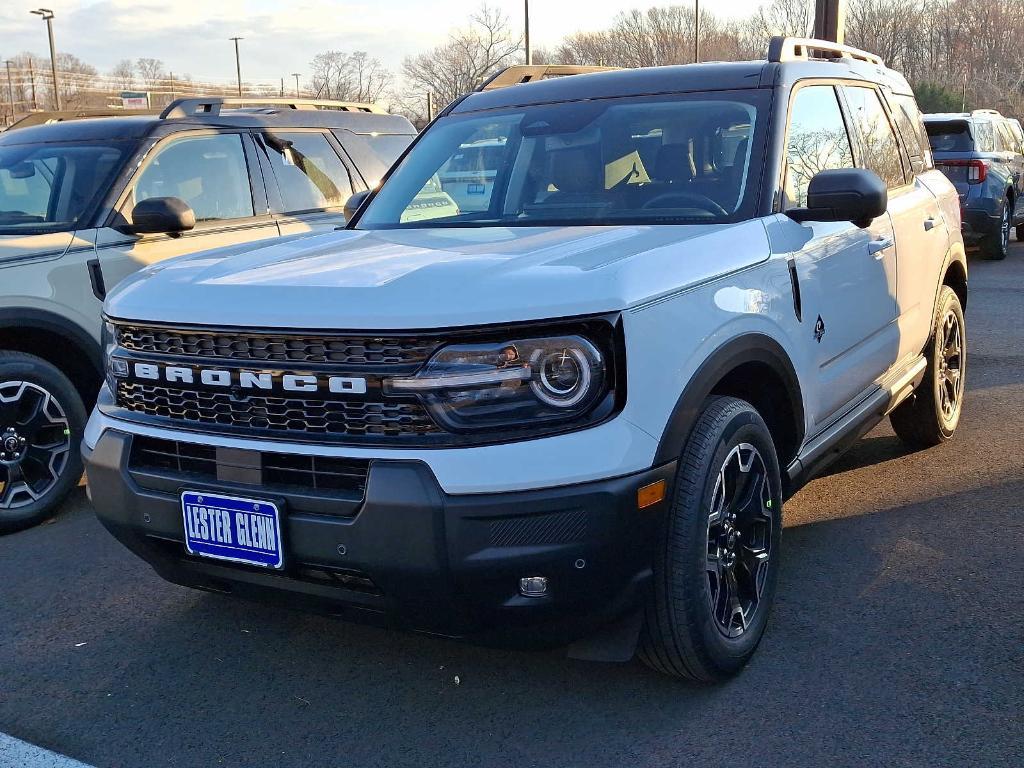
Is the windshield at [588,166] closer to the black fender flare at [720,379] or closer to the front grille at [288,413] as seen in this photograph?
the black fender flare at [720,379]

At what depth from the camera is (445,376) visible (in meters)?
2.62

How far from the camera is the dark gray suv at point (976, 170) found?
13.3m

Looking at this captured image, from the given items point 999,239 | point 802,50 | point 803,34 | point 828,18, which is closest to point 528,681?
point 802,50

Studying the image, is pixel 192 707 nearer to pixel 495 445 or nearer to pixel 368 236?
pixel 495 445

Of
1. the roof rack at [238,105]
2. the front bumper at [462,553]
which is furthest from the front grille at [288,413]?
the roof rack at [238,105]

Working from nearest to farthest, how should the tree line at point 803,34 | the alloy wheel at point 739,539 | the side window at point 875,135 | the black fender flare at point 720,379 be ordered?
the black fender flare at point 720,379, the alloy wheel at point 739,539, the side window at point 875,135, the tree line at point 803,34

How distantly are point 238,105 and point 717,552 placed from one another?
4.75 metres

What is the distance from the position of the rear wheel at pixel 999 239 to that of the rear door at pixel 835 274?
10397 millimetres

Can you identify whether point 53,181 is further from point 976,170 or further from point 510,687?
point 976,170

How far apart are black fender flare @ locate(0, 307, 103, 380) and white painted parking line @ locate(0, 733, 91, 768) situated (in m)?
2.33

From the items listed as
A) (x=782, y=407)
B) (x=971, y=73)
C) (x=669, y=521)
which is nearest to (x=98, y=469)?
(x=669, y=521)

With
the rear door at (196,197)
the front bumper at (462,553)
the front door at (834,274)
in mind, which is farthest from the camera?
the rear door at (196,197)

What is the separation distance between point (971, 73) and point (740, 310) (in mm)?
75849

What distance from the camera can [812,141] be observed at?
13.5 feet
